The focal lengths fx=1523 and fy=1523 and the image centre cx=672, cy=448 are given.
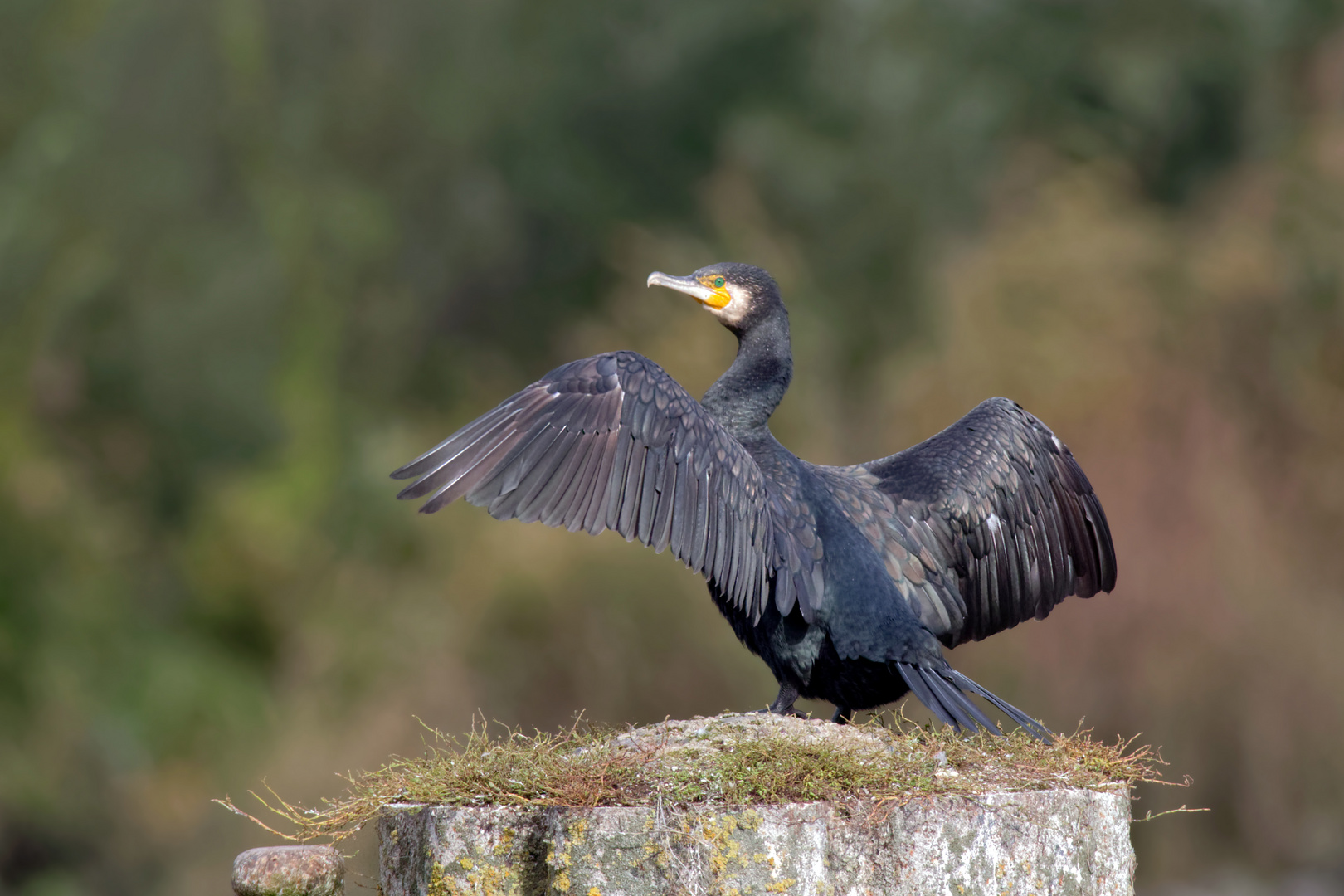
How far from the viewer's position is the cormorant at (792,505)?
4.45m

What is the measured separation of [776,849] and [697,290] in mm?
2579

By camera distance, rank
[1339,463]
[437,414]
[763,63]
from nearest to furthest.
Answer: [1339,463] < [437,414] < [763,63]

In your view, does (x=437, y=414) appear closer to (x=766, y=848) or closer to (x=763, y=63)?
(x=763, y=63)

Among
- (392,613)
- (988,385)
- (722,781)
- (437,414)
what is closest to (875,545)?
(722,781)

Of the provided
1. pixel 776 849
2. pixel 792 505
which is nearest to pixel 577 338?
pixel 792 505

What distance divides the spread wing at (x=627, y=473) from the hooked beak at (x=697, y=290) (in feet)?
2.97

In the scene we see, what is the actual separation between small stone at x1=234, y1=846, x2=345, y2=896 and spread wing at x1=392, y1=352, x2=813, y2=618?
1.02 metres

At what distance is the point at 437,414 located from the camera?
20422 millimetres

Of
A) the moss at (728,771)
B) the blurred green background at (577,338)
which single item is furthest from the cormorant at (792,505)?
the blurred green background at (577,338)

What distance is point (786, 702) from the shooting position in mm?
4738

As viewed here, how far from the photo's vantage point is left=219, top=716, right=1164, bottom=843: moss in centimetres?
362

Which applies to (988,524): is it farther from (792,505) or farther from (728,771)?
(728,771)

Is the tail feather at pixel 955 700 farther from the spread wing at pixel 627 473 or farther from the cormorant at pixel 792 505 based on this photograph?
the spread wing at pixel 627 473

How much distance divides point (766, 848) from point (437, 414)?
56.7 feet
